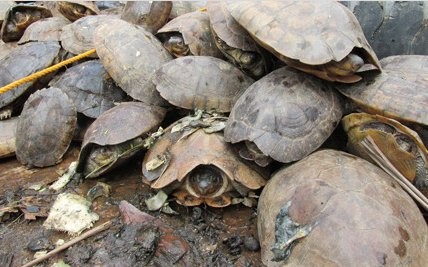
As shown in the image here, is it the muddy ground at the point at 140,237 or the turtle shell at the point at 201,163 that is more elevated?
the turtle shell at the point at 201,163

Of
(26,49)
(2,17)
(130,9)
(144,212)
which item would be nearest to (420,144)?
(144,212)

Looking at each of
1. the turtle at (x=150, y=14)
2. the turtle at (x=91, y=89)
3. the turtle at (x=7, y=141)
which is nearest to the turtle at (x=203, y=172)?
the turtle at (x=91, y=89)

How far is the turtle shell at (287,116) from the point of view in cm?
294

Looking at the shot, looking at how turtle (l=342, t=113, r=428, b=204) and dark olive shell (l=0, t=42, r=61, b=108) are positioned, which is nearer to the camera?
turtle (l=342, t=113, r=428, b=204)

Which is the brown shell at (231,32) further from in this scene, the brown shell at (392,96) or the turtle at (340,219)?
the turtle at (340,219)

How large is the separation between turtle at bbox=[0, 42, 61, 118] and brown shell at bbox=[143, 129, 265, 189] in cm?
198

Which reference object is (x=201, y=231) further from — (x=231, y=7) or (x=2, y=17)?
(x=2, y=17)

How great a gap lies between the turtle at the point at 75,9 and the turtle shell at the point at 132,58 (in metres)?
1.52

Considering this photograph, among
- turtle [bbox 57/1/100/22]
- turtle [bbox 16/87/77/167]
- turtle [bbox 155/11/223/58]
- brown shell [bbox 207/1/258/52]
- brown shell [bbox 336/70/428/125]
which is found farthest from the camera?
turtle [bbox 57/1/100/22]

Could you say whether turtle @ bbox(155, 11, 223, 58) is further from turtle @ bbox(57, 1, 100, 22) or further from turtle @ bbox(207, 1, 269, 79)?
turtle @ bbox(57, 1, 100, 22)

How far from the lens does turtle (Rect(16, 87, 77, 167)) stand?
380 cm

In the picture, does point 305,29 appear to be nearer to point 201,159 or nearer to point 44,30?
point 201,159

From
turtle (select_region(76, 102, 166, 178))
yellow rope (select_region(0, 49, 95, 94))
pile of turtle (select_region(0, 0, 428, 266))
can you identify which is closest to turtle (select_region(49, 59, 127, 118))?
pile of turtle (select_region(0, 0, 428, 266))

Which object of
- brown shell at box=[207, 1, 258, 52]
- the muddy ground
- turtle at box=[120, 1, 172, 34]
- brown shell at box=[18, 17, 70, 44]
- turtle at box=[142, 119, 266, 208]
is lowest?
the muddy ground
